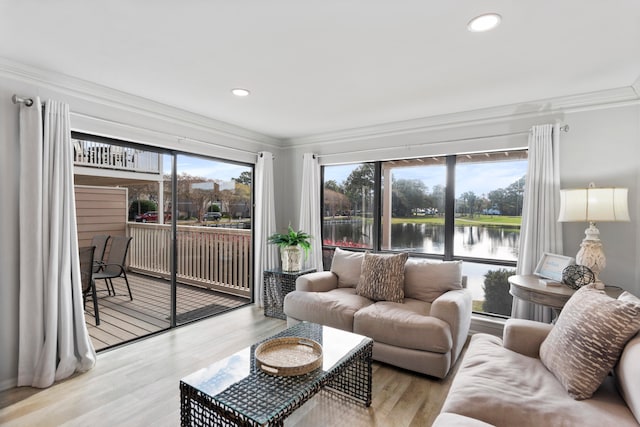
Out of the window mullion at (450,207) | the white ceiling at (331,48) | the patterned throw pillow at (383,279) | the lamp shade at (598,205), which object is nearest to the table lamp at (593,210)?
the lamp shade at (598,205)

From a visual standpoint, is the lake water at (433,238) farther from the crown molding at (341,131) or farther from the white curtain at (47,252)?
the white curtain at (47,252)

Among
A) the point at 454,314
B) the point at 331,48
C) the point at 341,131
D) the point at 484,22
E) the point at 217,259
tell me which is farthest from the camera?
the point at 217,259

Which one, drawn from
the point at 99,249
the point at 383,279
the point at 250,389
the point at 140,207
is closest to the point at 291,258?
the point at 383,279

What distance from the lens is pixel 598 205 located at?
2402 millimetres

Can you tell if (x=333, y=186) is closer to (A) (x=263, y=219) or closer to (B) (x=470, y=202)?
(A) (x=263, y=219)

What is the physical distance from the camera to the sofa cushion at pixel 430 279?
3.03 meters

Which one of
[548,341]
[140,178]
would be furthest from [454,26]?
[140,178]

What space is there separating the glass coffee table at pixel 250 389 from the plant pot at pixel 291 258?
189cm

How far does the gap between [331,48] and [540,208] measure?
2361 millimetres

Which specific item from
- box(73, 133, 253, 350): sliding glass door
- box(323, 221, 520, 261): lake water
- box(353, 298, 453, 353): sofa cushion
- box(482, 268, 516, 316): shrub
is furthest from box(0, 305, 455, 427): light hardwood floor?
box(323, 221, 520, 261): lake water

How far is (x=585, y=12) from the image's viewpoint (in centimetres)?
170

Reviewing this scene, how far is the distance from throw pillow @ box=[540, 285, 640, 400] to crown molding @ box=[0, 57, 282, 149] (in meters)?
3.60

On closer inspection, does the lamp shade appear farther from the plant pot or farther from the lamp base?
the plant pot

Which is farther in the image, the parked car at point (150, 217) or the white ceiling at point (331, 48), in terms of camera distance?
the parked car at point (150, 217)
